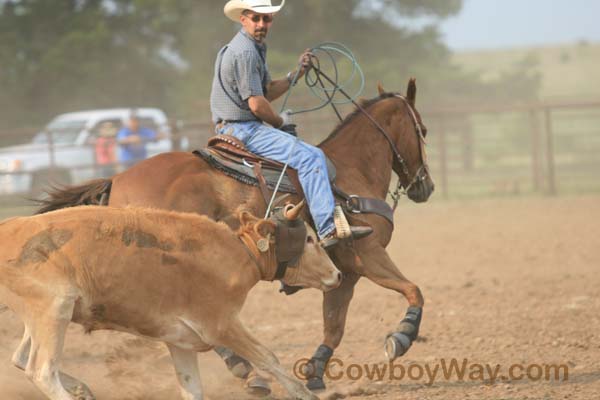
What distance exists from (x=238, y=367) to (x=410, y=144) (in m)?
2.15

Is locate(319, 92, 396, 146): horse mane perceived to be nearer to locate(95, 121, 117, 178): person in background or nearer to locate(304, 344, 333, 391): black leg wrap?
locate(304, 344, 333, 391): black leg wrap

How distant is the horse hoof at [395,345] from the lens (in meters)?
5.82

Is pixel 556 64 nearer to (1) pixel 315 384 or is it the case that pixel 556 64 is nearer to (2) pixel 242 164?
(2) pixel 242 164

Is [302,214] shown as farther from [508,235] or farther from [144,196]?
[508,235]

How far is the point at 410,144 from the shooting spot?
699 cm

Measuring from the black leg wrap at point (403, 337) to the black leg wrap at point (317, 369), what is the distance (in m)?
0.52

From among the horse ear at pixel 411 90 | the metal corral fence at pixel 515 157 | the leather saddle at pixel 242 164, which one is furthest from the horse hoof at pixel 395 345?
the metal corral fence at pixel 515 157

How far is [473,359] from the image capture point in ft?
21.6

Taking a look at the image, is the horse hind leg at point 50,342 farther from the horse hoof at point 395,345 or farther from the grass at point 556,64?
the grass at point 556,64

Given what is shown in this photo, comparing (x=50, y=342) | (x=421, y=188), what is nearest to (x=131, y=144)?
(x=421, y=188)

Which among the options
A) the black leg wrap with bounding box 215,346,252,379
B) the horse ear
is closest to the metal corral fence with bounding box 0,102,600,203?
the horse ear

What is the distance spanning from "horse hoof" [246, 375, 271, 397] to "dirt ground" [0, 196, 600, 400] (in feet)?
0.81

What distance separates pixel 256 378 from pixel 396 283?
1143 millimetres

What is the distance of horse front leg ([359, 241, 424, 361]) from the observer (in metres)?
5.95
